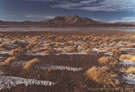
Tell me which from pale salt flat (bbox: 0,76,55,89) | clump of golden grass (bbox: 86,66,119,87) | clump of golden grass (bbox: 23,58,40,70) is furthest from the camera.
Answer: clump of golden grass (bbox: 23,58,40,70)

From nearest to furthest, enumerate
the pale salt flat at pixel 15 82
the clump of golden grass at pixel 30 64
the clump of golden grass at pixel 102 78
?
the pale salt flat at pixel 15 82
the clump of golden grass at pixel 102 78
the clump of golden grass at pixel 30 64

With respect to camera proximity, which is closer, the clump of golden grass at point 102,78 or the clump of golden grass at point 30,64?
the clump of golden grass at point 102,78

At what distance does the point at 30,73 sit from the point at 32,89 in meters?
1.77

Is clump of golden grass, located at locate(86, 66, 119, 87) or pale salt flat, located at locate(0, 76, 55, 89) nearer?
pale salt flat, located at locate(0, 76, 55, 89)

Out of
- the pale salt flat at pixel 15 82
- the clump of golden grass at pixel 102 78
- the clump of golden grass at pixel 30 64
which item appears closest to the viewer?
the pale salt flat at pixel 15 82

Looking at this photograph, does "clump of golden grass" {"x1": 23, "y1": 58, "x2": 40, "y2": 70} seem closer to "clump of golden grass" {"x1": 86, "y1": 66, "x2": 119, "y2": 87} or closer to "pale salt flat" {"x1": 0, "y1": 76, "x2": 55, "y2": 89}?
"pale salt flat" {"x1": 0, "y1": 76, "x2": 55, "y2": 89}

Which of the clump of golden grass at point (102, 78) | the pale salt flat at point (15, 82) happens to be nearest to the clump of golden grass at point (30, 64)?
the pale salt flat at point (15, 82)

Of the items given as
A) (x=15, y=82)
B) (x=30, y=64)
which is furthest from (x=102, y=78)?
(x=30, y=64)

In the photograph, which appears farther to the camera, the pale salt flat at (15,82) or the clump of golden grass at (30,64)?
the clump of golden grass at (30,64)

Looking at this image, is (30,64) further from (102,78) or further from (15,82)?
(102,78)

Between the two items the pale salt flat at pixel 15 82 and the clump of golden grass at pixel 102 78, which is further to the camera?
the clump of golden grass at pixel 102 78

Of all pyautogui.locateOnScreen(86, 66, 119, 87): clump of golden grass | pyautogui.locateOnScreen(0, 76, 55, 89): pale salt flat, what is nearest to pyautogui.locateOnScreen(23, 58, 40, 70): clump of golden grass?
pyautogui.locateOnScreen(0, 76, 55, 89): pale salt flat

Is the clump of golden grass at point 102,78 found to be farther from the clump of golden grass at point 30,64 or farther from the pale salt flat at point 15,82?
the clump of golden grass at point 30,64

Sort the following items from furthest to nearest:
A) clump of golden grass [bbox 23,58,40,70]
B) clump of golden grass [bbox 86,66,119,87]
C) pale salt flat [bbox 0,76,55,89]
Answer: clump of golden grass [bbox 23,58,40,70]
clump of golden grass [bbox 86,66,119,87]
pale salt flat [bbox 0,76,55,89]
